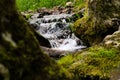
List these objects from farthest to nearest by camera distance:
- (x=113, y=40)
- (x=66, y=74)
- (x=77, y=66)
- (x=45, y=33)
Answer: (x=45, y=33)
(x=113, y=40)
(x=77, y=66)
(x=66, y=74)

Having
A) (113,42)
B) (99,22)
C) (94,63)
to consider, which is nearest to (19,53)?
(94,63)

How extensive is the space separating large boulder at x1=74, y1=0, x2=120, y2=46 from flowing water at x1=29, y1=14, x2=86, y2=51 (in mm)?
1016

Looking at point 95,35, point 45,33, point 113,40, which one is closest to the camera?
point 113,40

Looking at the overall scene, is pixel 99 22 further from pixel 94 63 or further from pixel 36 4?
pixel 36 4

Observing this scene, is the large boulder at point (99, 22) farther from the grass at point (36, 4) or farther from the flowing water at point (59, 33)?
the grass at point (36, 4)

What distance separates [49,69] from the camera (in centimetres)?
333

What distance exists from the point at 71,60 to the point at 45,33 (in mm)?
12355

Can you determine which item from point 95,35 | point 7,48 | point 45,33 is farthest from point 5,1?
point 45,33

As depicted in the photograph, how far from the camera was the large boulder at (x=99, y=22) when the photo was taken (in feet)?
46.9

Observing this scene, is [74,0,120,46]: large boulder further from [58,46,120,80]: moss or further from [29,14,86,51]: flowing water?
[58,46,120,80]: moss

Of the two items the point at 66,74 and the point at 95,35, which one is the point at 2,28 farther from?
the point at 95,35

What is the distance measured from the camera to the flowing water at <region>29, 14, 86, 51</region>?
16.6 metres

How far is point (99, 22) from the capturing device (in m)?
14.5

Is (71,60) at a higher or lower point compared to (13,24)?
higher
